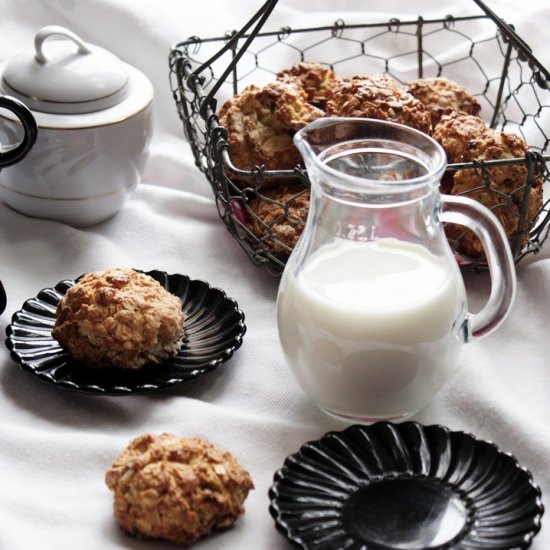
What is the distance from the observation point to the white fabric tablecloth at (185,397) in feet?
3.53

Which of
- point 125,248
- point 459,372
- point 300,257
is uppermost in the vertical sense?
point 300,257

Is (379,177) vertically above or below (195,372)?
above

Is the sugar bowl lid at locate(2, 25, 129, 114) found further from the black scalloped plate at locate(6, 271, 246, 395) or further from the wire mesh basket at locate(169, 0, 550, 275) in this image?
the black scalloped plate at locate(6, 271, 246, 395)

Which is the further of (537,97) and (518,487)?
(537,97)

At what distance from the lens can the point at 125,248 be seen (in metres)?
1.60

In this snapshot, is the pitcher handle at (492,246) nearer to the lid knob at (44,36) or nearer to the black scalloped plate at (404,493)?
the black scalloped plate at (404,493)

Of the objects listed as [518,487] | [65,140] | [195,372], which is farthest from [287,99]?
[518,487]

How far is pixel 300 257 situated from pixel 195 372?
20cm

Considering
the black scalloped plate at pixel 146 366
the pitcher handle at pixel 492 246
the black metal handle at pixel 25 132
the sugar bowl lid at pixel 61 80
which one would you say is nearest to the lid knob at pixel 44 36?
the sugar bowl lid at pixel 61 80

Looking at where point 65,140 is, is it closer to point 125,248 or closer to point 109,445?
point 125,248

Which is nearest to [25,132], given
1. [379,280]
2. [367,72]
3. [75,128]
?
[75,128]

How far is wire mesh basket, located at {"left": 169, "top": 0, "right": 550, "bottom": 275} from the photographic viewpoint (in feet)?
4.56

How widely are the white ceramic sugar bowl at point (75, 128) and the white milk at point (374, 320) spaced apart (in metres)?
0.50

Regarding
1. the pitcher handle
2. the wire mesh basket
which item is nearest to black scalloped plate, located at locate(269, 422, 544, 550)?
the pitcher handle
